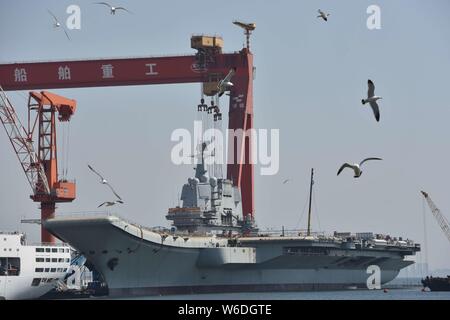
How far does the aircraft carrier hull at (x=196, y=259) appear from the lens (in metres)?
57.8

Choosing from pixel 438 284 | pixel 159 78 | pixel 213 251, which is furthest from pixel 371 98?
pixel 438 284

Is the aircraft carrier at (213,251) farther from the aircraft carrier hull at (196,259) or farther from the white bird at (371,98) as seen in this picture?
the white bird at (371,98)

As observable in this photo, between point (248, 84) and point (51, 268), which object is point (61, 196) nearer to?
point (51, 268)

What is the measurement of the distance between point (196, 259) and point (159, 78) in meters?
11.5

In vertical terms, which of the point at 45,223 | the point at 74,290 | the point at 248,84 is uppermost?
the point at 248,84

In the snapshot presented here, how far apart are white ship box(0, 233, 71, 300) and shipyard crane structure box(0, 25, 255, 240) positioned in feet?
8.16

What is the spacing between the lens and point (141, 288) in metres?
60.3

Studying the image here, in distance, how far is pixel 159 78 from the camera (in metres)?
66.1

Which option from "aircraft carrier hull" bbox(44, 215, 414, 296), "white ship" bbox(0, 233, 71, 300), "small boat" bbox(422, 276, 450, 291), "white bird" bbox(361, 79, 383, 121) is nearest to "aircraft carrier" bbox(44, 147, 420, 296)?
"aircraft carrier hull" bbox(44, 215, 414, 296)

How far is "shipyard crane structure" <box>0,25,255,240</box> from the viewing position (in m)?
66.2

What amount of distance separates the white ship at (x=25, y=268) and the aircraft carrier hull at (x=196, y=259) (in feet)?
20.4
